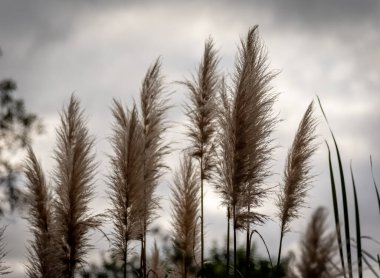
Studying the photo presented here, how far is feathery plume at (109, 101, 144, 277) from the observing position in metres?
4.94

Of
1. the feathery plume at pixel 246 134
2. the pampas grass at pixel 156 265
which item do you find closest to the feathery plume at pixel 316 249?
the feathery plume at pixel 246 134

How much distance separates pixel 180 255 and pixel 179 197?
54 centimetres

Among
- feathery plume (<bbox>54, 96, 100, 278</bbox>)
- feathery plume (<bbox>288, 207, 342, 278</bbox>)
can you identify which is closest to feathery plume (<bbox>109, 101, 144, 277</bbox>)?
feathery plume (<bbox>54, 96, 100, 278</bbox>)

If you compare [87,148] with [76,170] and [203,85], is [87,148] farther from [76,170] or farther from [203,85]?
[203,85]

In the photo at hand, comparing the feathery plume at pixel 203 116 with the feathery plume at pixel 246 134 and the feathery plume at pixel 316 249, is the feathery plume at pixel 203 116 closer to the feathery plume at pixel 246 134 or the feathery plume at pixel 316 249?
the feathery plume at pixel 246 134

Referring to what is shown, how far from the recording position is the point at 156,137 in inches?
217

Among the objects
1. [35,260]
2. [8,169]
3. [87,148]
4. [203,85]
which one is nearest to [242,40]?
[203,85]

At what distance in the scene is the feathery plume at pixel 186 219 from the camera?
585 centimetres

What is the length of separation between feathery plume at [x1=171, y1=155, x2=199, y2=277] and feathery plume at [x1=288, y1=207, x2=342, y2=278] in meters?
3.72

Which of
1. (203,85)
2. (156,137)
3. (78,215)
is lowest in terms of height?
(78,215)

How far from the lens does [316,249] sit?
2.09m

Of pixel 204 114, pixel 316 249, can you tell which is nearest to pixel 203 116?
pixel 204 114

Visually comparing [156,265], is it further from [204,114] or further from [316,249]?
[316,249]

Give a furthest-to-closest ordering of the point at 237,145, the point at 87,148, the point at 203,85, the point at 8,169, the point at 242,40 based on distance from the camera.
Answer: the point at 8,169
the point at 203,85
the point at 87,148
the point at 242,40
the point at 237,145
